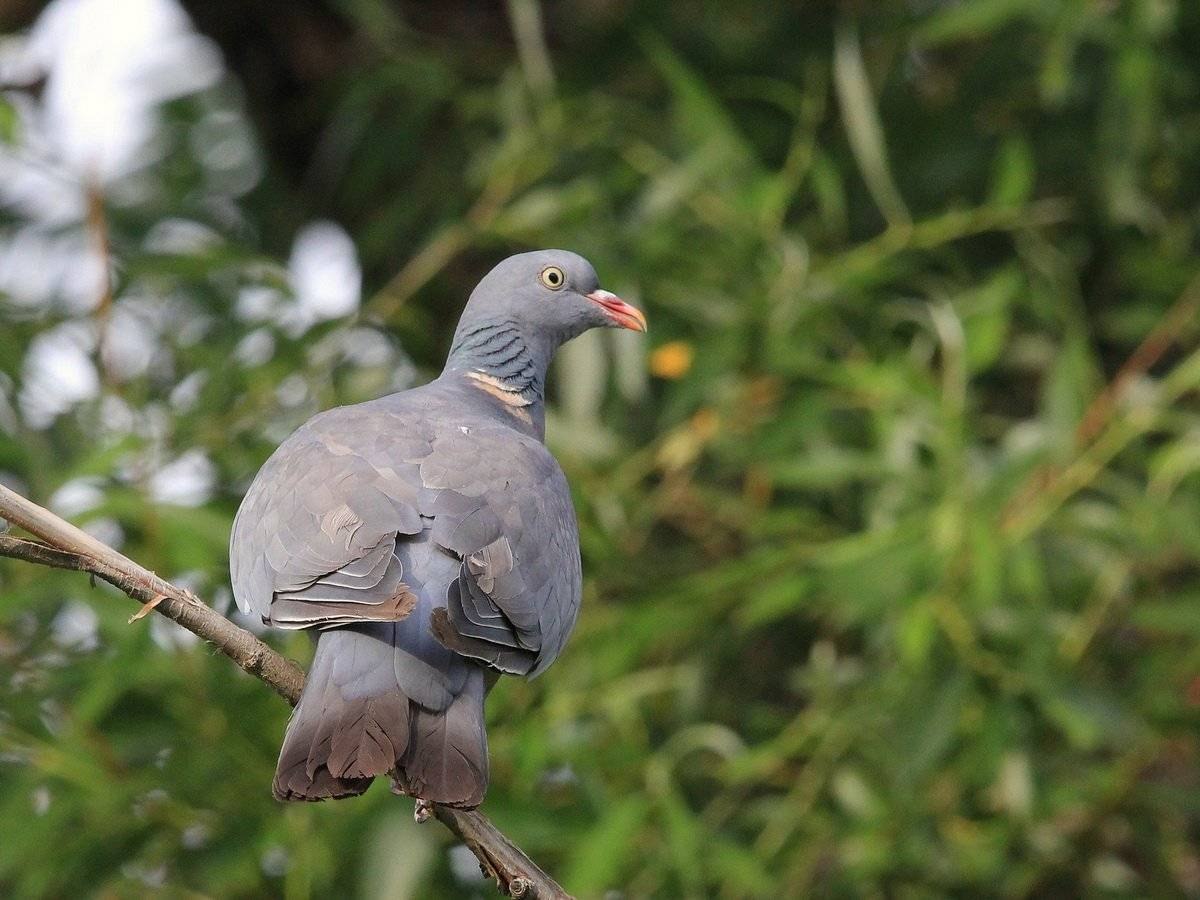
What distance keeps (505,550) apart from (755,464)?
1820mm

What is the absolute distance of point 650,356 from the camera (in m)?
4.31

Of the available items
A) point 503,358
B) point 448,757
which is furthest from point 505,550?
point 503,358

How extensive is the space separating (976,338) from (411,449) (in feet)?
5.73

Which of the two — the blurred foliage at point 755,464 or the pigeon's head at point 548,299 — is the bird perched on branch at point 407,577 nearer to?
the pigeon's head at point 548,299

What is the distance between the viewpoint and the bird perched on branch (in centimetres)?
221

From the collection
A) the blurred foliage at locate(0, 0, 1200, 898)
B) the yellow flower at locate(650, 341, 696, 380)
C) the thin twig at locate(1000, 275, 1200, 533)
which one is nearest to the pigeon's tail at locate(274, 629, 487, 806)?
the blurred foliage at locate(0, 0, 1200, 898)

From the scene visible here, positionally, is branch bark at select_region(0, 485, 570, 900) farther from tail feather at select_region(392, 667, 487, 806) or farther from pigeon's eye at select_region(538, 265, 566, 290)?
pigeon's eye at select_region(538, 265, 566, 290)

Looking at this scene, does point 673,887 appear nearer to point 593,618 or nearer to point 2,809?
point 593,618

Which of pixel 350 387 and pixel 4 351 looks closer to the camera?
pixel 4 351

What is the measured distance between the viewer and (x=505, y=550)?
8.20 ft

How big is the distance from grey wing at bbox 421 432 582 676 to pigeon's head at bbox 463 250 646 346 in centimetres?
55

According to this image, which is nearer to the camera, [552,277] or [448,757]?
[448,757]

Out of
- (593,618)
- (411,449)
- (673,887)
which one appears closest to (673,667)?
(593,618)

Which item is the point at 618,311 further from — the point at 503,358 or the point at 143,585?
the point at 143,585
